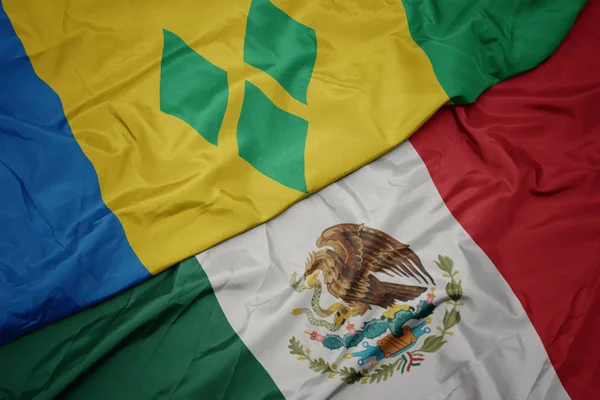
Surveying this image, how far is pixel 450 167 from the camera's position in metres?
1.06

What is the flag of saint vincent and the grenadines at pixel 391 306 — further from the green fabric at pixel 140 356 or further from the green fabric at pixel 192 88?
the green fabric at pixel 192 88

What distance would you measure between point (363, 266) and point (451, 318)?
17 centimetres

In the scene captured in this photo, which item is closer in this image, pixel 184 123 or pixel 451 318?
pixel 451 318

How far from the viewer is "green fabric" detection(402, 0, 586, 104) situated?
1.11m

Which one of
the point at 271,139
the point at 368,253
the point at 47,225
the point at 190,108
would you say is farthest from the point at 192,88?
the point at 368,253

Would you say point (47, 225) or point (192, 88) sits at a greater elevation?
point (192, 88)

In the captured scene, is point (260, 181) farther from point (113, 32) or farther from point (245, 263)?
point (113, 32)

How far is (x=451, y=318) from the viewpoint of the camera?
3.08ft

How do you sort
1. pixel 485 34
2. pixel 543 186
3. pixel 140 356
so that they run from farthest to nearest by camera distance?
pixel 485 34 → pixel 543 186 → pixel 140 356

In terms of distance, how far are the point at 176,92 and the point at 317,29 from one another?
33 centimetres

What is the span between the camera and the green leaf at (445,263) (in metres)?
0.97

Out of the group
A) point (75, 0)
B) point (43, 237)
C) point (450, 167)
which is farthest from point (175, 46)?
Result: point (450, 167)

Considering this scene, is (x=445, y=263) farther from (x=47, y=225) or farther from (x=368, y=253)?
(x=47, y=225)

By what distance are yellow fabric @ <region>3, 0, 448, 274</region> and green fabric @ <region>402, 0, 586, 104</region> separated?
0.14 feet
